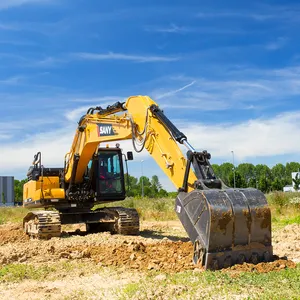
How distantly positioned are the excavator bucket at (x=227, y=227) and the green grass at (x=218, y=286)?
44 cm

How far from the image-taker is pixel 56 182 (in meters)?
14.0

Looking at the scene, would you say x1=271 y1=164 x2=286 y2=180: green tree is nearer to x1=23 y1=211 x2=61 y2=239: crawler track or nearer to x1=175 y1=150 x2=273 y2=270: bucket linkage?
x1=23 y1=211 x2=61 y2=239: crawler track

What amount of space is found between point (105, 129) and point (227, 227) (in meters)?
5.39

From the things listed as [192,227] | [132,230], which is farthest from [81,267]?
[132,230]

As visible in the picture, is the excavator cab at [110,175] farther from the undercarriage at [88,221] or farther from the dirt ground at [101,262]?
the dirt ground at [101,262]

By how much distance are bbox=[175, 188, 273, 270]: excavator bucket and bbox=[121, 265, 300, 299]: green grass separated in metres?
0.44

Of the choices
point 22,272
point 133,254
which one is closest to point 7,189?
point 133,254

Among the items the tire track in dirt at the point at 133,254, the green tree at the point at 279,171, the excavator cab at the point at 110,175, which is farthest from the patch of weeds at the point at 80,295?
the green tree at the point at 279,171

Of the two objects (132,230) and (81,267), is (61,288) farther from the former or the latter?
(132,230)

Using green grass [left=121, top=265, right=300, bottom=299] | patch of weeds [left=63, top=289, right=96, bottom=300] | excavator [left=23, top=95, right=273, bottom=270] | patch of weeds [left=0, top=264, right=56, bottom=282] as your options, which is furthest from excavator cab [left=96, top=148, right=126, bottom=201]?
patch of weeds [left=63, top=289, right=96, bottom=300]

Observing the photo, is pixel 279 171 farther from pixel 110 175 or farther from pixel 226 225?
pixel 226 225

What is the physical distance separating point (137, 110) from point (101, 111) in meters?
2.04

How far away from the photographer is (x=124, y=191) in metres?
13.7

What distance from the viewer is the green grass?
5.62m
